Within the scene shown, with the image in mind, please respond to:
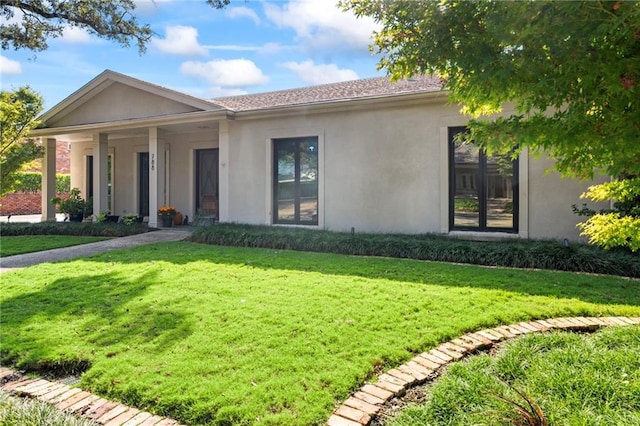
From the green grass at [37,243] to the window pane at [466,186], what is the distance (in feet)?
34.3

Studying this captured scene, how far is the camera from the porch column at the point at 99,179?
1457cm

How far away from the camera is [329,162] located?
11219 millimetres

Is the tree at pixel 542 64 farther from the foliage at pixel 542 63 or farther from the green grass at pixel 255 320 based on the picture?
the green grass at pixel 255 320

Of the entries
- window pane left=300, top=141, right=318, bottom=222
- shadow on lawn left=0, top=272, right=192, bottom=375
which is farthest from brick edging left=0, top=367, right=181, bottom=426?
window pane left=300, top=141, right=318, bottom=222

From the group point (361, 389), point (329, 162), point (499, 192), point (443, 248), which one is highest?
point (329, 162)

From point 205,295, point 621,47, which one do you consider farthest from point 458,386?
point 205,295

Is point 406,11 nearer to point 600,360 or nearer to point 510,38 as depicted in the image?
point 510,38

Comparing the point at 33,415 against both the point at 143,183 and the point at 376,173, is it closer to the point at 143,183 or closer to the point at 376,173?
the point at 376,173

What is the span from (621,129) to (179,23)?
29.1 feet

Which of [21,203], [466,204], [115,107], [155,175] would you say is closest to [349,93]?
[466,204]

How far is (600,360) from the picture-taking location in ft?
11.0

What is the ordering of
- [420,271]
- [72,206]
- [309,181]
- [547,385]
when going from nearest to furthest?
[547,385]
[420,271]
[309,181]
[72,206]

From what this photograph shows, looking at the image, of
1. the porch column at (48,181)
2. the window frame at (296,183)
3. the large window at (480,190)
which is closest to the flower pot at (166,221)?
the window frame at (296,183)

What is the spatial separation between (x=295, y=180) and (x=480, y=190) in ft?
17.4
